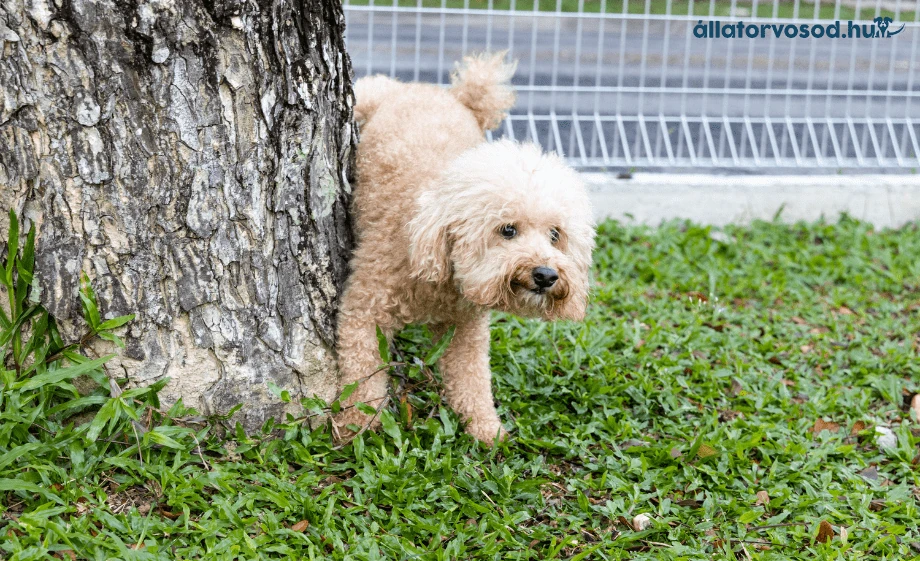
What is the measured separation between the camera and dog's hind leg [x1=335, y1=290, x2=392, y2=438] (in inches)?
119

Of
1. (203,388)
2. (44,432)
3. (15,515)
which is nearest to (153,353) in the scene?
(203,388)

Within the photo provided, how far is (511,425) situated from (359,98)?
1.45 m

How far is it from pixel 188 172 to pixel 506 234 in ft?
3.21

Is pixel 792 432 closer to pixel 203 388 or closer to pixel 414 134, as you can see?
pixel 414 134

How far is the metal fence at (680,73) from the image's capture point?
17.6 ft

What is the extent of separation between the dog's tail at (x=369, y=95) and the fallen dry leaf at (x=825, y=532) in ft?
7.19

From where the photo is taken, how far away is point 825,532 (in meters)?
2.79

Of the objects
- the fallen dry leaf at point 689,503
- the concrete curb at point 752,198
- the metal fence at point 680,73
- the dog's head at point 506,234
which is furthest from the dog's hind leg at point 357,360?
the concrete curb at point 752,198

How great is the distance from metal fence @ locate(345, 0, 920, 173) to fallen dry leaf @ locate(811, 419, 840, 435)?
2.49 m

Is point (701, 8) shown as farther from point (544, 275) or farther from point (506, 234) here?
point (544, 275)

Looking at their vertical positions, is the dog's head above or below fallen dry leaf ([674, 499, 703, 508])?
above

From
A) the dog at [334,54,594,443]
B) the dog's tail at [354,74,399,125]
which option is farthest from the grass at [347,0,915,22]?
the dog at [334,54,594,443]

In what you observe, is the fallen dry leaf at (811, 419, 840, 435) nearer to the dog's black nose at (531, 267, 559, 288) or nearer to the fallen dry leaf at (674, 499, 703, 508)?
the fallen dry leaf at (674, 499, 703, 508)

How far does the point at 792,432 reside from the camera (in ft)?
11.1
